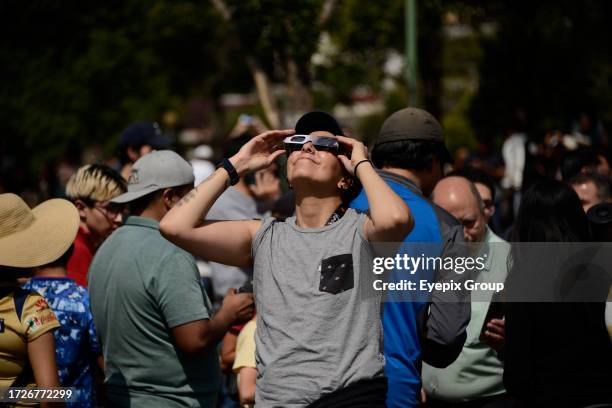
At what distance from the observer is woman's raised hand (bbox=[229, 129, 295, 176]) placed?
413cm

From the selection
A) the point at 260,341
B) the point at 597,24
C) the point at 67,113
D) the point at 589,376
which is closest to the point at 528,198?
the point at 589,376

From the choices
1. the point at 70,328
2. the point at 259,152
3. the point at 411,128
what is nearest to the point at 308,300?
the point at 259,152

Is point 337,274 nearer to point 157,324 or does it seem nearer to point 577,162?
point 157,324

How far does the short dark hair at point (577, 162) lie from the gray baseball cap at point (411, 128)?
2332mm

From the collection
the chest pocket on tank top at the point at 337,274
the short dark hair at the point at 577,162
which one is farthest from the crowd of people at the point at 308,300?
the short dark hair at the point at 577,162

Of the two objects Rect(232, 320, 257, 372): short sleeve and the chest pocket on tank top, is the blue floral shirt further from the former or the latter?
the chest pocket on tank top

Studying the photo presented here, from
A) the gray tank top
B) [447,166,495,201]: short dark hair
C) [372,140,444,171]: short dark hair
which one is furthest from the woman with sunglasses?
[447,166,495,201]: short dark hair

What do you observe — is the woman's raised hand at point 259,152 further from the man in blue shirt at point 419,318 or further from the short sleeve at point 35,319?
the short sleeve at point 35,319

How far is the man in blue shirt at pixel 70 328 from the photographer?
15.0 ft

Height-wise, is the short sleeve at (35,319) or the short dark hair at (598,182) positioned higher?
the short dark hair at (598,182)

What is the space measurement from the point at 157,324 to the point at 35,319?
0.74 meters

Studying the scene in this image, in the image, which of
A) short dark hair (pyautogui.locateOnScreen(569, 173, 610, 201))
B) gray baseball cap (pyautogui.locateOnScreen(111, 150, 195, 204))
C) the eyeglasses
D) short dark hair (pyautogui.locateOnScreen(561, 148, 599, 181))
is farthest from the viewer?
short dark hair (pyautogui.locateOnScreen(561, 148, 599, 181))

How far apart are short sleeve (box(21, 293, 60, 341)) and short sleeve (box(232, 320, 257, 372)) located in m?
1.51

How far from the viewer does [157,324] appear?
461 cm
